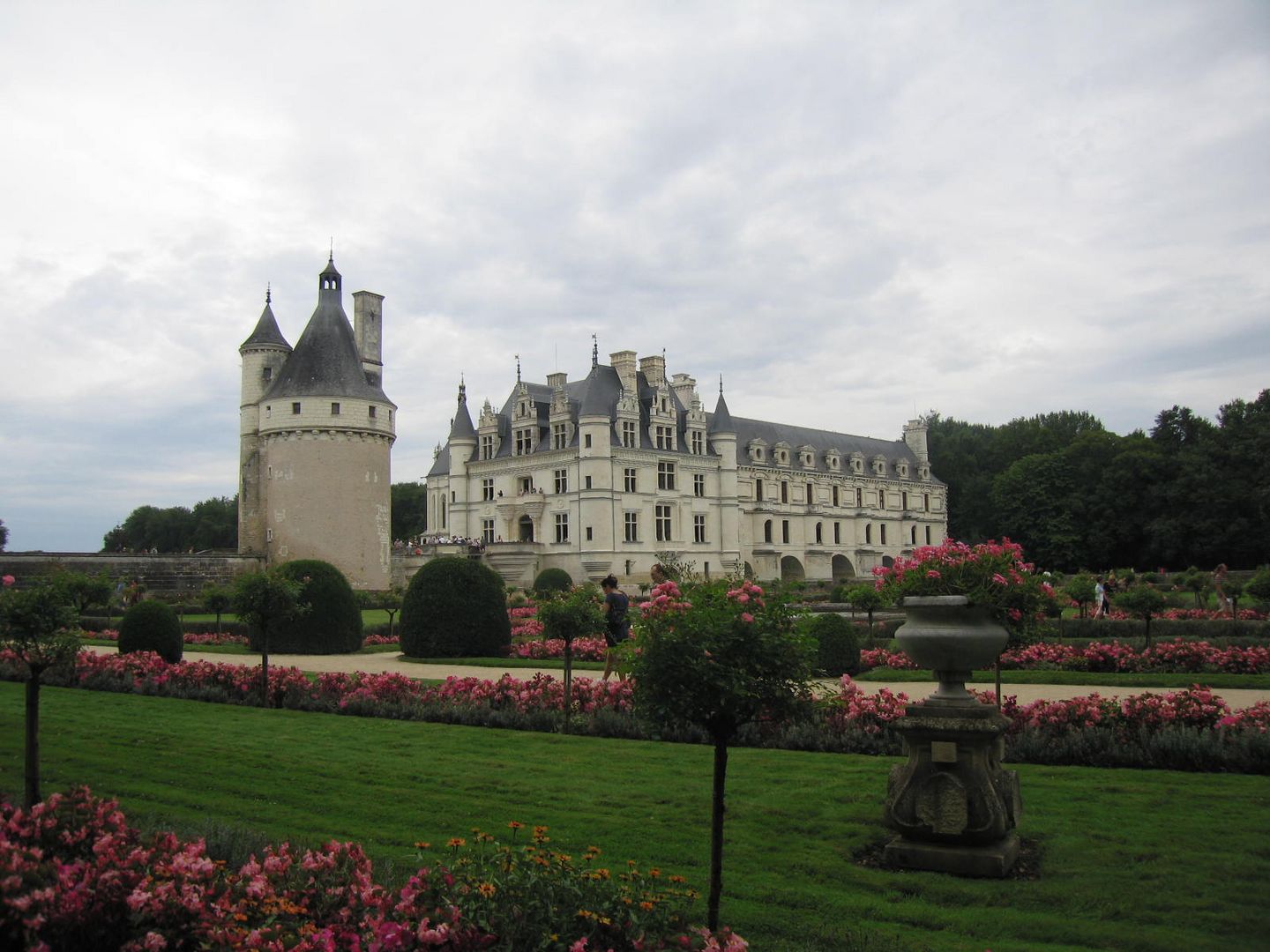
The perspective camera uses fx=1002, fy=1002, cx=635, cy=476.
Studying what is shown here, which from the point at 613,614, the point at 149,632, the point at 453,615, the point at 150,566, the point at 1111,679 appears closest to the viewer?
the point at 613,614

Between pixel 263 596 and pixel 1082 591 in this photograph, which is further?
pixel 1082 591

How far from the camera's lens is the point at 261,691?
13.5m

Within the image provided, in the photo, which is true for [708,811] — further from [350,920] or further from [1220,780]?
[1220,780]

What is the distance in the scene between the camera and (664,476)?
158ft

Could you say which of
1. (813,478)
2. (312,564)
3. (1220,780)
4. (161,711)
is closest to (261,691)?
(161,711)

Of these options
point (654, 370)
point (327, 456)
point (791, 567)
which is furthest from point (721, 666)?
point (791, 567)

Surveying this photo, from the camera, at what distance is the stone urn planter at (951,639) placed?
255 inches

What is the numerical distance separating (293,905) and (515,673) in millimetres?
12912

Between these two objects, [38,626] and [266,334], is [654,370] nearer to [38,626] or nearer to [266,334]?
[266,334]

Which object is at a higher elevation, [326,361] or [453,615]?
Answer: [326,361]

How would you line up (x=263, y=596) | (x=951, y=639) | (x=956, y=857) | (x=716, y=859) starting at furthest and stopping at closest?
1. (x=263, y=596)
2. (x=951, y=639)
3. (x=956, y=857)
4. (x=716, y=859)

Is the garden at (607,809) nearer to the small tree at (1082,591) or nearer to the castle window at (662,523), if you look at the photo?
the small tree at (1082,591)

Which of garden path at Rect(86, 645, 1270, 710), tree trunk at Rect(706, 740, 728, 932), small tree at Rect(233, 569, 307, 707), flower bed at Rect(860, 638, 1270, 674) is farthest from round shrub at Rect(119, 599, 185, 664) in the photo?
tree trunk at Rect(706, 740, 728, 932)

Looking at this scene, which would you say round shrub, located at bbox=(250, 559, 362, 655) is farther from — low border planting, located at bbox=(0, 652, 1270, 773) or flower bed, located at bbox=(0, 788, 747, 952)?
flower bed, located at bbox=(0, 788, 747, 952)
